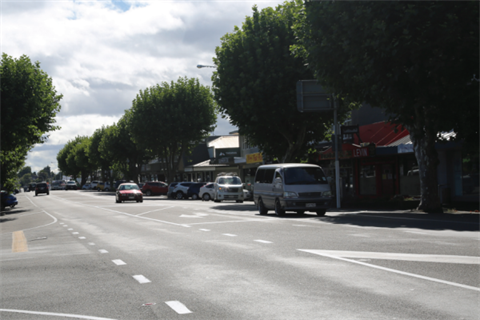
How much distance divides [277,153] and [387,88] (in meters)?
19.7

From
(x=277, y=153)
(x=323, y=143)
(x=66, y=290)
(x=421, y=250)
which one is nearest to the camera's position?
(x=66, y=290)

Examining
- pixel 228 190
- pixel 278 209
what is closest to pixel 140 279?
pixel 278 209

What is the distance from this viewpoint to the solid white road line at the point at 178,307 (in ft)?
19.5

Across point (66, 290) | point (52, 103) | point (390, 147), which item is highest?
point (52, 103)

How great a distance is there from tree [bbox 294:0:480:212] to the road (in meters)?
5.83

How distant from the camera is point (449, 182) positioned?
28594mm

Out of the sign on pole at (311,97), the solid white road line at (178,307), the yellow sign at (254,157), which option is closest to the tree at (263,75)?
the sign on pole at (311,97)

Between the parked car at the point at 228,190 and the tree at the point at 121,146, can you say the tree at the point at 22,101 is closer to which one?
the parked car at the point at 228,190

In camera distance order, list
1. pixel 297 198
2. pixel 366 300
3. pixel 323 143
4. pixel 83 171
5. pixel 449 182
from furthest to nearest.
→ pixel 83 171
pixel 323 143
pixel 449 182
pixel 297 198
pixel 366 300

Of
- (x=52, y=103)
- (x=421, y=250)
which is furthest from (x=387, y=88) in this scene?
(x=52, y=103)

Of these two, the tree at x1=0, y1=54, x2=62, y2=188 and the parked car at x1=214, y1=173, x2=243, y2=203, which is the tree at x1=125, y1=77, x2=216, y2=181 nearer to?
the parked car at x1=214, y1=173, x2=243, y2=203

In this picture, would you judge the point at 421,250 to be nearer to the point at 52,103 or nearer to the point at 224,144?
the point at 52,103

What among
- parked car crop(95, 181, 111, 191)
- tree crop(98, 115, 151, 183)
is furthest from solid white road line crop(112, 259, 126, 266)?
parked car crop(95, 181, 111, 191)

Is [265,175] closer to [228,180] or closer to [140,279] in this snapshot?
[140,279]
